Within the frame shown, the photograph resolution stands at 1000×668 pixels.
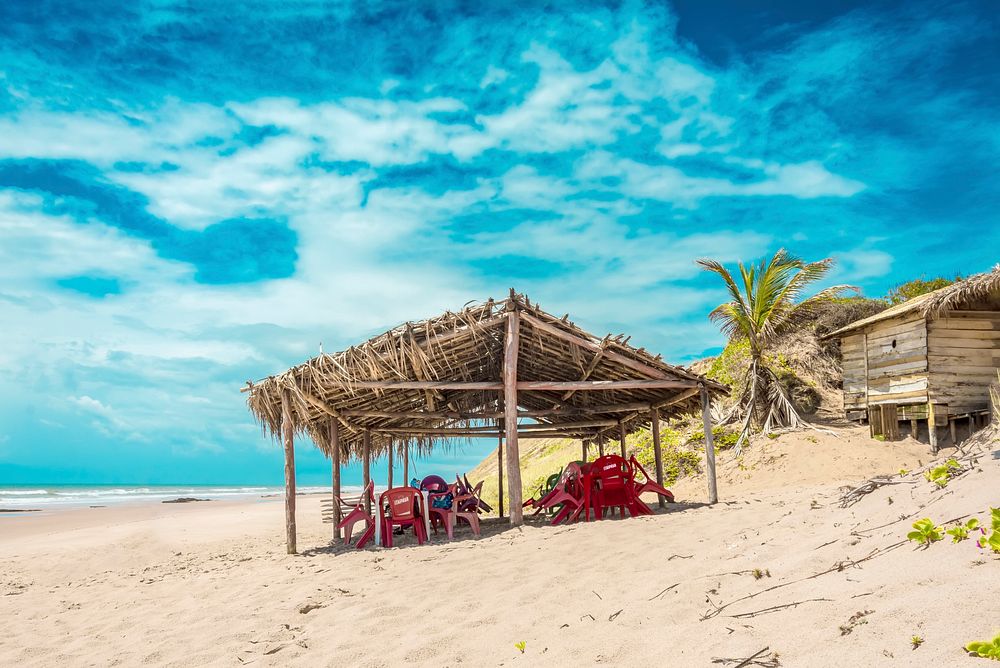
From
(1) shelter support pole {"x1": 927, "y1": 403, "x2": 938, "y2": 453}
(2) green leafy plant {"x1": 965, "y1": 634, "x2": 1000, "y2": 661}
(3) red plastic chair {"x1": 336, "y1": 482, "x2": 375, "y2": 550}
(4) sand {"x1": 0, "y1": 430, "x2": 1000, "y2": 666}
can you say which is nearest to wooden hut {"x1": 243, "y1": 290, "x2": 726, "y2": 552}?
(3) red plastic chair {"x1": 336, "y1": 482, "x2": 375, "y2": 550}

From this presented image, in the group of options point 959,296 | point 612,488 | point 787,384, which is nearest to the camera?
point 612,488

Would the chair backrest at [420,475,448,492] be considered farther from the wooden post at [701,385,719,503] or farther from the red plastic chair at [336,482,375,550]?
the wooden post at [701,385,719,503]

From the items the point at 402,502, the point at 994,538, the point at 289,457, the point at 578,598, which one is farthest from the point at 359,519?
the point at 994,538

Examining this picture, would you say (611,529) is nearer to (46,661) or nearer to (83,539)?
(46,661)

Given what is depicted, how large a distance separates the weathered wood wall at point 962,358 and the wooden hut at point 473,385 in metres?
5.52

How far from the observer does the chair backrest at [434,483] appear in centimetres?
1001

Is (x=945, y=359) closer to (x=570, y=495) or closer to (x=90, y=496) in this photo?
(x=570, y=495)

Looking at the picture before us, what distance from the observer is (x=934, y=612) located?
2.58m

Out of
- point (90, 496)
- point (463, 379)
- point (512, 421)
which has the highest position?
point (463, 379)

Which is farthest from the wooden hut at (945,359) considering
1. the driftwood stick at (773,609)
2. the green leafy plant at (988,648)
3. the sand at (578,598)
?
the green leafy plant at (988,648)

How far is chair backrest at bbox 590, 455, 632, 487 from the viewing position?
379 inches

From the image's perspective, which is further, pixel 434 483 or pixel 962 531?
pixel 434 483

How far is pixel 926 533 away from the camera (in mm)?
3328

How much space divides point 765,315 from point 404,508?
35.2 ft
